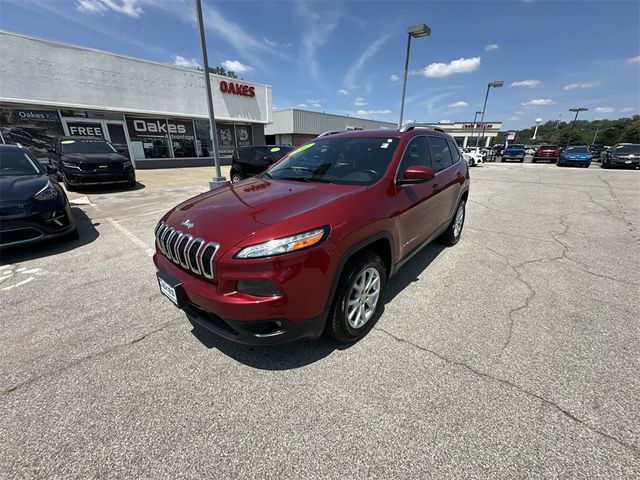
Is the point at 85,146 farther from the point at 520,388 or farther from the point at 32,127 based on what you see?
the point at 520,388

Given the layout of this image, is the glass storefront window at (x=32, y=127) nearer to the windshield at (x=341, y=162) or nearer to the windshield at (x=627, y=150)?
the windshield at (x=341, y=162)

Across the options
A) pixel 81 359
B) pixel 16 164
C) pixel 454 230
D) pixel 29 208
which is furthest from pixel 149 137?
pixel 454 230

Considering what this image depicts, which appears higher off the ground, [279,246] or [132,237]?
[279,246]

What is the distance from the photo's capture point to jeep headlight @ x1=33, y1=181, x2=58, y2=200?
13.4ft

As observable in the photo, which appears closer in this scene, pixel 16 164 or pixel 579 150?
pixel 16 164

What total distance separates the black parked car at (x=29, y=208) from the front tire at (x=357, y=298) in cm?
442

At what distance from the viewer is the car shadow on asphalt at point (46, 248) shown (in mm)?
4145

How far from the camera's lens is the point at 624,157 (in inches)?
758

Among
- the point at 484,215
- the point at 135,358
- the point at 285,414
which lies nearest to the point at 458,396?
the point at 285,414

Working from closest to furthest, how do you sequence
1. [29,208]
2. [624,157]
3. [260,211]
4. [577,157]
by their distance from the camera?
[260,211] < [29,208] < [624,157] < [577,157]

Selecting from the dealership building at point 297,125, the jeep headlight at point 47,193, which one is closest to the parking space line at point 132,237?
the jeep headlight at point 47,193

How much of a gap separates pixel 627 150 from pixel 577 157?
259 cm

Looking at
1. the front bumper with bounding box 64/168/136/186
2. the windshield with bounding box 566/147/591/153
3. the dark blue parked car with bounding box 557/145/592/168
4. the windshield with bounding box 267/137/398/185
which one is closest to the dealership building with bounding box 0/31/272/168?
the front bumper with bounding box 64/168/136/186

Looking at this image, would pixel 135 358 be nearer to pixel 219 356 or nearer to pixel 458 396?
pixel 219 356
